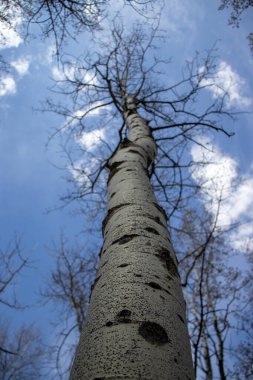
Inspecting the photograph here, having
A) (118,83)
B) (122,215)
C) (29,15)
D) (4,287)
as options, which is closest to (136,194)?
(122,215)

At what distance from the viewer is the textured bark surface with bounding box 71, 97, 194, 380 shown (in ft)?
2.01

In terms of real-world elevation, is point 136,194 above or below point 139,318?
above

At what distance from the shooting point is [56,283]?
7562 mm

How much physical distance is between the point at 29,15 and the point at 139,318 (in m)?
3.73

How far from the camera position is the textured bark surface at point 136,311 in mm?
614

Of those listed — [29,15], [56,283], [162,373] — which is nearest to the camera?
[162,373]

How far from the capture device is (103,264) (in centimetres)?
108

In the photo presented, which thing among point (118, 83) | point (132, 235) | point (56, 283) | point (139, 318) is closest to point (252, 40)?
point (118, 83)

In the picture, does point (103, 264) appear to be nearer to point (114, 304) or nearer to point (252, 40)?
point (114, 304)

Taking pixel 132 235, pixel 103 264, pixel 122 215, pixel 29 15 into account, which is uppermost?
pixel 29 15

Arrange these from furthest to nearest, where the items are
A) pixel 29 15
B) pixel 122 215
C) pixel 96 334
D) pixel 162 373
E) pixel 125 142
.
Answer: pixel 29 15, pixel 125 142, pixel 122 215, pixel 96 334, pixel 162 373

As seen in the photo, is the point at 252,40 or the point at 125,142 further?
the point at 252,40

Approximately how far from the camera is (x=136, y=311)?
75 centimetres

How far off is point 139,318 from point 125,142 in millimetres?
1882
